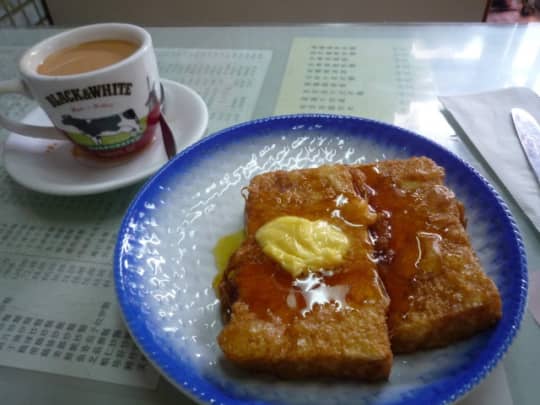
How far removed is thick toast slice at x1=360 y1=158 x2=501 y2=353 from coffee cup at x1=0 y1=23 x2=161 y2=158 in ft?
2.03

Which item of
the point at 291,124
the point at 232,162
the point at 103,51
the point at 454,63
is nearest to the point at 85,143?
the point at 103,51

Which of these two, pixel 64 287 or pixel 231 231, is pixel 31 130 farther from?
pixel 231 231

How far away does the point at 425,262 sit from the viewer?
0.78 metres

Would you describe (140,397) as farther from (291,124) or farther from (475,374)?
(291,124)

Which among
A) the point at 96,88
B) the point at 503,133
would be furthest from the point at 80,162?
the point at 503,133

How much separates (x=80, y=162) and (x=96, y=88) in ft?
0.84

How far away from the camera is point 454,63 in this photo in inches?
62.7

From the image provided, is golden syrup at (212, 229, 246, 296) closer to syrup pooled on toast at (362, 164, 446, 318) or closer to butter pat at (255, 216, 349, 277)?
butter pat at (255, 216, 349, 277)

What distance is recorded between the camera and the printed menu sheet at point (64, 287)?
2.59ft

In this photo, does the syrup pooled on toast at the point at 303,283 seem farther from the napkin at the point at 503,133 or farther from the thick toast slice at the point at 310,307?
the napkin at the point at 503,133

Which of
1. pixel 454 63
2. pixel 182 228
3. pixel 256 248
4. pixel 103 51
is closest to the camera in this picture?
pixel 256 248

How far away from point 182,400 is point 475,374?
0.46 metres

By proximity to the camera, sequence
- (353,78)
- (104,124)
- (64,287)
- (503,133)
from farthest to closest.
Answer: (353,78)
(503,133)
(104,124)
(64,287)

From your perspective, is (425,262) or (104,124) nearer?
(425,262)
